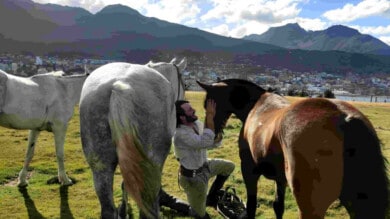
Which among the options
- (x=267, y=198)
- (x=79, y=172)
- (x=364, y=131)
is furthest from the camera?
(x=79, y=172)

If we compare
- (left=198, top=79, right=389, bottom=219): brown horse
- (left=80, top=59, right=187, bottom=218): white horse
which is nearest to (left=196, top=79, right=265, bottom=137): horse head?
(left=198, top=79, right=389, bottom=219): brown horse

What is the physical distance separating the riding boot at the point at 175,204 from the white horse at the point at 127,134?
9.52 ft

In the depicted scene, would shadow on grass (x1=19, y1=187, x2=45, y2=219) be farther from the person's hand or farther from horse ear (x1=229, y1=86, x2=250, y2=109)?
horse ear (x1=229, y1=86, x2=250, y2=109)

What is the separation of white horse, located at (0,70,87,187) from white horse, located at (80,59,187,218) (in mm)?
4836

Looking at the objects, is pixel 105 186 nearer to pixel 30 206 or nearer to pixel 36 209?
pixel 36 209

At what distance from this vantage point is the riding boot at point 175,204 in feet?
23.0

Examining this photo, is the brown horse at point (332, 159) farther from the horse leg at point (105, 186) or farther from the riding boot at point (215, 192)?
the riding boot at point (215, 192)

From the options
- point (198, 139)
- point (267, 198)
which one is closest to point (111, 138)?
point (198, 139)

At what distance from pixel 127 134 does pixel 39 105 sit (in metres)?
5.61

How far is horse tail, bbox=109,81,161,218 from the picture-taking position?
3.98 meters

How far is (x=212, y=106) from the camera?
20.8 feet

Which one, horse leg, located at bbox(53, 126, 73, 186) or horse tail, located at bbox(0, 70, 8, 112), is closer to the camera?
horse tail, located at bbox(0, 70, 8, 112)

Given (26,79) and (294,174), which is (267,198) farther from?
(26,79)

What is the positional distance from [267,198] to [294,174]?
Result: 429 centimetres
